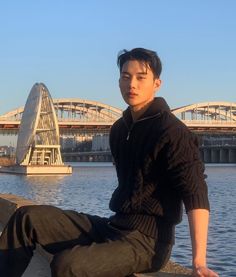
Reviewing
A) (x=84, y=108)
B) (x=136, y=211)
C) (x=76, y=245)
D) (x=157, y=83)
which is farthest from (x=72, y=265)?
(x=84, y=108)

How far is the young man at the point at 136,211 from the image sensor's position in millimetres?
2656

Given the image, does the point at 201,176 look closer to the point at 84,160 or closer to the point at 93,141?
the point at 93,141

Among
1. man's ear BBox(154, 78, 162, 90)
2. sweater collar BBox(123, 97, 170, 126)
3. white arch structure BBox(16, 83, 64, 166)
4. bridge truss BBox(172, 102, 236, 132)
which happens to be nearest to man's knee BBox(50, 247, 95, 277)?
sweater collar BBox(123, 97, 170, 126)

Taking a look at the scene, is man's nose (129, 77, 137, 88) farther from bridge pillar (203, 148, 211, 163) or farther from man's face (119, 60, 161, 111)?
bridge pillar (203, 148, 211, 163)

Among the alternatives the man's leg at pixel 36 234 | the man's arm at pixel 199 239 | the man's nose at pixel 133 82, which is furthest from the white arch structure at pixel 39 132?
the man's arm at pixel 199 239

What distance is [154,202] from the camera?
9.18 ft

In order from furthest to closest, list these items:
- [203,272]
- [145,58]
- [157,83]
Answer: [157,83]
[145,58]
[203,272]

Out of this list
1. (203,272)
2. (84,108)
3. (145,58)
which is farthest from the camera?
(84,108)

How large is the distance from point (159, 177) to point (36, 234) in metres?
0.65

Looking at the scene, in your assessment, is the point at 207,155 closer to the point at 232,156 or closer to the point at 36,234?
the point at 232,156

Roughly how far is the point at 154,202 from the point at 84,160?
14288 centimetres

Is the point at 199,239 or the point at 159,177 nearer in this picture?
the point at 199,239

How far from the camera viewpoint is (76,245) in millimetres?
2891

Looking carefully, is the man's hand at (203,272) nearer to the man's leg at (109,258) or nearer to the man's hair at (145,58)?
the man's leg at (109,258)
